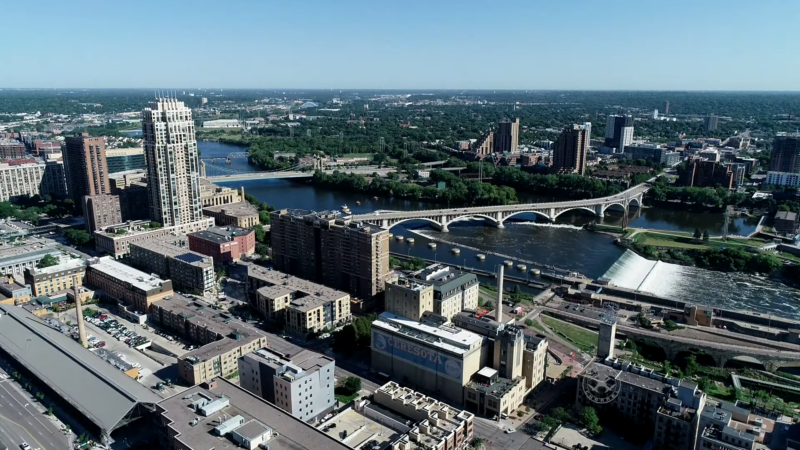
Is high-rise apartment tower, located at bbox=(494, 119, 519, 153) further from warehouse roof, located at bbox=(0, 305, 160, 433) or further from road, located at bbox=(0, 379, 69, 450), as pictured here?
road, located at bbox=(0, 379, 69, 450)

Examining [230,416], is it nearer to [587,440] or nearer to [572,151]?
[587,440]

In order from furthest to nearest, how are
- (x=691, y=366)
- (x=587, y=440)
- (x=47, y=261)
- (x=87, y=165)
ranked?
(x=87, y=165) < (x=47, y=261) < (x=691, y=366) < (x=587, y=440)

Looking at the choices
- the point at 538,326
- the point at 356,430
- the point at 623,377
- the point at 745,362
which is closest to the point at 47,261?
the point at 356,430

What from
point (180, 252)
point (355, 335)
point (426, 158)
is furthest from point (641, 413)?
point (426, 158)

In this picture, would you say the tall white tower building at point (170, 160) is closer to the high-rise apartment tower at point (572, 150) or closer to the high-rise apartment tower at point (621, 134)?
the high-rise apartment tower at point (572, 150)

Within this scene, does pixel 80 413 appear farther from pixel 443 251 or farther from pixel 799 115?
pixel 799 115

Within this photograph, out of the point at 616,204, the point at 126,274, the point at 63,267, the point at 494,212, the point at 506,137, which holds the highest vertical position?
the point at 506,137
